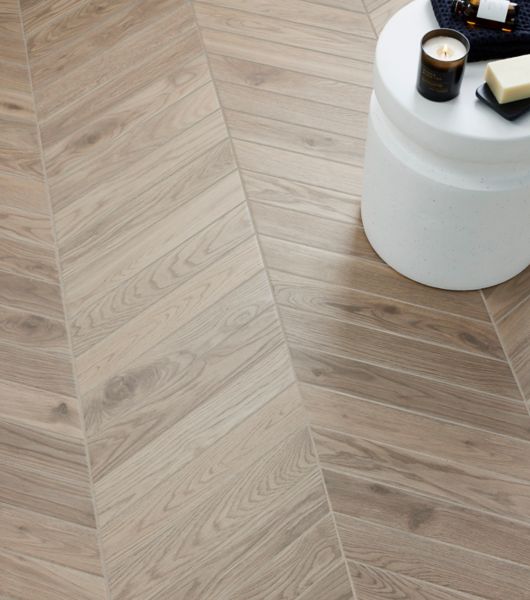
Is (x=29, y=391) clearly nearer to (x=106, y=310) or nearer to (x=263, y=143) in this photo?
(x=106, y=310)

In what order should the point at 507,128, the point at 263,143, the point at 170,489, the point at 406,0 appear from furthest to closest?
the point at 406,0 < the point at 263,143 < the point at 170,489 < the point at 507,128

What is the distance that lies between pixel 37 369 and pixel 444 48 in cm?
95

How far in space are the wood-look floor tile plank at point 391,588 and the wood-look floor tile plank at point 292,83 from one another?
1022 millimetres

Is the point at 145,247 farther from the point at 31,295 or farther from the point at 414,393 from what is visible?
the point at 414,393

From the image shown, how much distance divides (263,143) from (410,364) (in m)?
0.63

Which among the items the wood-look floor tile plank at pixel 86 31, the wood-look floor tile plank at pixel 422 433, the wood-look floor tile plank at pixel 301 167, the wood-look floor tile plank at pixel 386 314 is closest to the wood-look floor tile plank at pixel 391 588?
the wood-look floor tile plank at pixel 422 433

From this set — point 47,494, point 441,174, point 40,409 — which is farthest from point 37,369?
point 441,174

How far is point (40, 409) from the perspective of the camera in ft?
5.72

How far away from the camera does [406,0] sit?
2326mm

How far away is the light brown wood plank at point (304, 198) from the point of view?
6.44 ft

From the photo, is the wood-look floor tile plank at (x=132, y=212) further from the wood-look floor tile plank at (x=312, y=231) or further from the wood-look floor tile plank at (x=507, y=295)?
the wood-look floor tile plank at (x=507, y=295)

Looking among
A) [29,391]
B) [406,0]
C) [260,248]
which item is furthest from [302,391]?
[406,0]

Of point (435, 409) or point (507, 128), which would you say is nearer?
point (507, 128)

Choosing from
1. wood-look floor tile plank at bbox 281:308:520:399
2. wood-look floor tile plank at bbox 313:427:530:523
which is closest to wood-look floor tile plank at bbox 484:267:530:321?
wood-look floor tile plank at bbox 281:308:520:399
